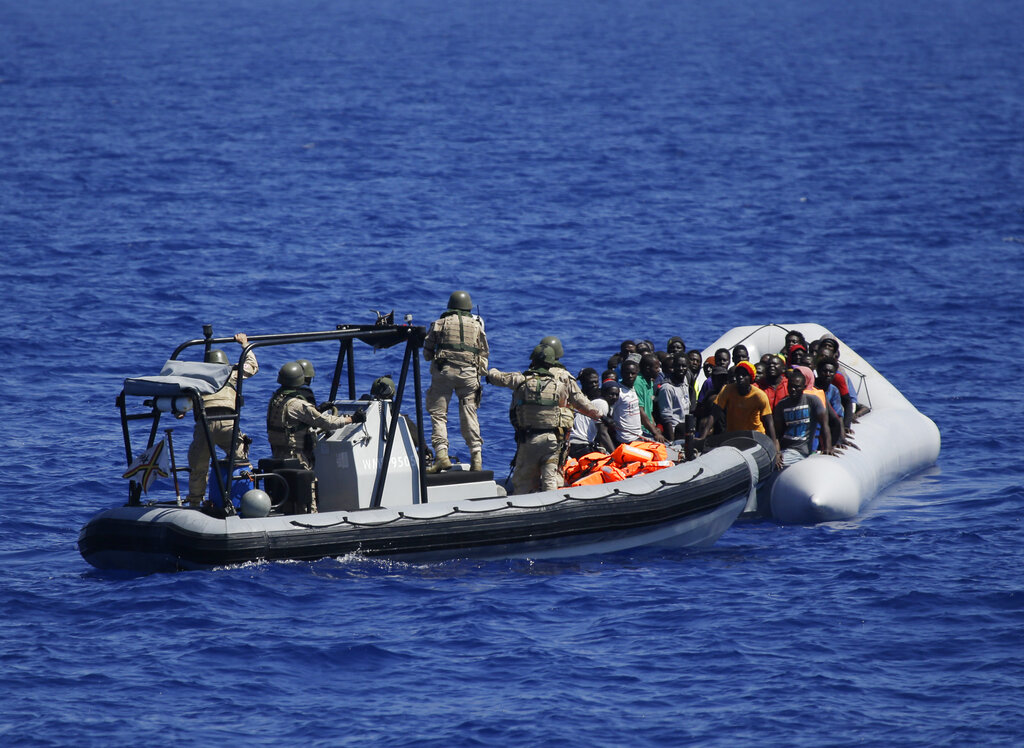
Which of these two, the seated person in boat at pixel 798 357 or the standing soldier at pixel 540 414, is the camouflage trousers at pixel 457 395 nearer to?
the standing soldier at pixel 540 414

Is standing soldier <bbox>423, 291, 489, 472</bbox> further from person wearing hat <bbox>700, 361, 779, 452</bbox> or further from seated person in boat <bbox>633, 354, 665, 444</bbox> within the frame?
person wearing hat <bbox>700, 361, 779, 452</bbox>

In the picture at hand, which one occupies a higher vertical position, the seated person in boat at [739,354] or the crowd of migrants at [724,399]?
the seated person in boat at [739,354]

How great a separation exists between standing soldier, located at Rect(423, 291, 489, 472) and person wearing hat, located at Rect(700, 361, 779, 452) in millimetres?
2724

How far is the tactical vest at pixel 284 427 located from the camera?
11992 mm

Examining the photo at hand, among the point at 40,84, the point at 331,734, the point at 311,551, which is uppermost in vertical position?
the point at 40,84

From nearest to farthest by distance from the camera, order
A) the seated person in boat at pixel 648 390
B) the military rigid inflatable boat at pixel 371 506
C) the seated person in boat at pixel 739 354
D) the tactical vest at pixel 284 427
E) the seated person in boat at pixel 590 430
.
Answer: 1. the military rigid inflatable boat at pixel 371 506
2. the tactical vest at pixel 284 427
3. the seated person in boat at pixel 590 430
4. the seated person in boat at pixel 648 390
5. the seated person in boat at pixel 739 354

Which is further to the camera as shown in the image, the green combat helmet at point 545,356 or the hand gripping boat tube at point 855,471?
the hand gripping boat tube at point 855,471

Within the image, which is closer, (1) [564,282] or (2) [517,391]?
(2) [517,391]

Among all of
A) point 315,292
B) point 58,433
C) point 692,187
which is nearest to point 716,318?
point 315,292

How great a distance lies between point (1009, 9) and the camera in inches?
4801

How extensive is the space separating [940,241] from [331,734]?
87.1 ft

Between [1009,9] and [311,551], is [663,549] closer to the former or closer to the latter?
[311,551]

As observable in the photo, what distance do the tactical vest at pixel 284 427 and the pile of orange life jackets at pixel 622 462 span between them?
8.54 feet

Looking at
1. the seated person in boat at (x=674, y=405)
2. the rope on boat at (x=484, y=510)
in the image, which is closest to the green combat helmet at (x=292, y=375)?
the rope on boat at (x=484, y=510)
